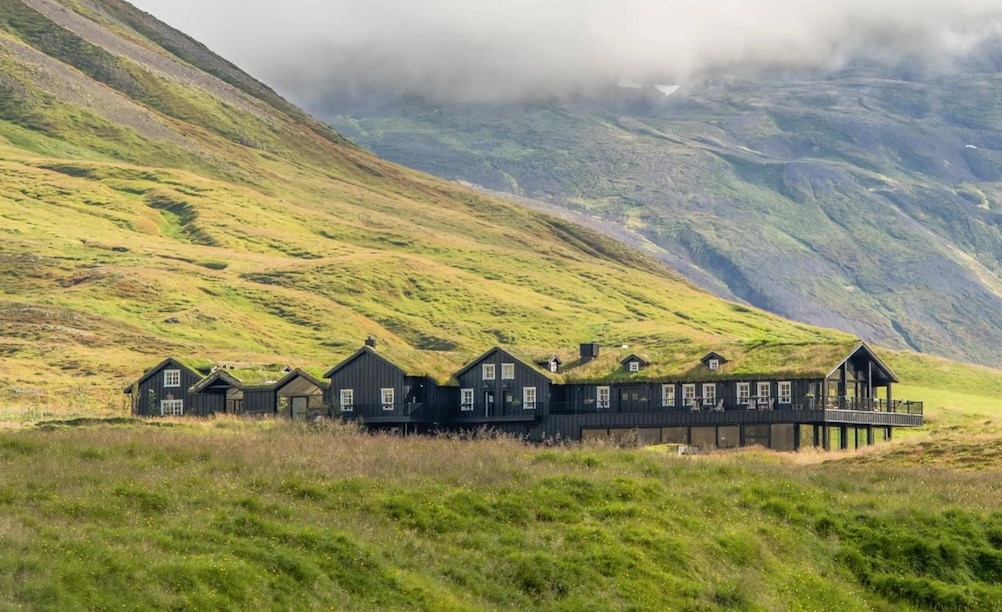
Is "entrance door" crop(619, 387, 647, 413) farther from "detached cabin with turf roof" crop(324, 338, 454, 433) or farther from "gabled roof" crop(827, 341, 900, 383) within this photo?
Answer: "gabled roof" crop(827, 341, 900, 383)

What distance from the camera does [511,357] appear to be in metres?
108

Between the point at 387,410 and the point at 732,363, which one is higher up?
the point at 732,363

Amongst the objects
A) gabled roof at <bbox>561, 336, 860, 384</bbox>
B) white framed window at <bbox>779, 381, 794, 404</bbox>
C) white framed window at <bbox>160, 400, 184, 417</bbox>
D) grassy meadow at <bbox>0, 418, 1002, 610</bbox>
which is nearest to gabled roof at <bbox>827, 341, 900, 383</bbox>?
gabled roof at <bbox>561, 336, 860, 384</bbox>

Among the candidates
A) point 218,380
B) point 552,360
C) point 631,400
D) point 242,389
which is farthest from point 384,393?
point 631,400

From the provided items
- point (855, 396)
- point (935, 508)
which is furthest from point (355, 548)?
point (855, 396)

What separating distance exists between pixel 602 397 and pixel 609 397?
72cm

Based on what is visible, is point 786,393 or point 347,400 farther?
point 347,400

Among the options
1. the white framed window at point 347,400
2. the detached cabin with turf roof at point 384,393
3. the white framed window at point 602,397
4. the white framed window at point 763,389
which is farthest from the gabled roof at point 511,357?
the white framed window at point 763,389

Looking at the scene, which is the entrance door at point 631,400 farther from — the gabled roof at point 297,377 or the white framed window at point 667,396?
the gabled roof at point 297,377

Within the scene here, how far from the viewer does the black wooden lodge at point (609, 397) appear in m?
103

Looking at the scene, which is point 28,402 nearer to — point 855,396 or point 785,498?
point 855,396

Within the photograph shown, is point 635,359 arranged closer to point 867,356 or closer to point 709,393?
point 709,393

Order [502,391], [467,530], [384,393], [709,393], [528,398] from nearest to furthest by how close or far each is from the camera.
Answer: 1. [467,530]
2. [709,393]
3. [384,393]
4. [528,398]
5. [502,391]

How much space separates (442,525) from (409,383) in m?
57.9
